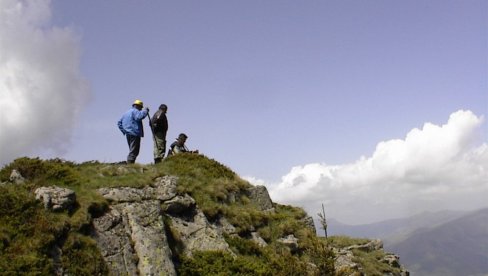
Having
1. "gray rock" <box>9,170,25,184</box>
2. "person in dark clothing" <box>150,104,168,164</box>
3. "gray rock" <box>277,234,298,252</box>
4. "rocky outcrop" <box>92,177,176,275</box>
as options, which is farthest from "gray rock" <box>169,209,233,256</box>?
"person in dark clothing" <box>150,104,168,164</box>

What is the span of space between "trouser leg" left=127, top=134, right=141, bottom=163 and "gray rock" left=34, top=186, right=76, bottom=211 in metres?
6.86

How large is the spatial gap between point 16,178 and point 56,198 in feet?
9.83

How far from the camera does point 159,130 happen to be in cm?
2362

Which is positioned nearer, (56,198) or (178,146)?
(56,198)

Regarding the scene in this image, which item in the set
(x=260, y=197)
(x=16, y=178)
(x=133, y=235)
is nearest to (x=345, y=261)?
(x=260, y=197)

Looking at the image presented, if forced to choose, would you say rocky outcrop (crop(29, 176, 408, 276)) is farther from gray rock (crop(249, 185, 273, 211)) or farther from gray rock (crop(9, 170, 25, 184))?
gray rock (crop(249, 185, 273, 211))

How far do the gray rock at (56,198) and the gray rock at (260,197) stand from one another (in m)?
11.2

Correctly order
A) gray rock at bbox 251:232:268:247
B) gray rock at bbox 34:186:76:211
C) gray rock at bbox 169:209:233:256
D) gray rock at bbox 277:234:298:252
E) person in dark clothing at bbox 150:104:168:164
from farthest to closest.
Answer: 1. person in dark clothing at bbox 150:104:168:164
2. gray rock at bbox 277:234:298:252
3. gray rock at bbox 251:232:268:247
4. gray rock at bbox 169:209:233:256
5. gray rock at bbox 34:186:76:211

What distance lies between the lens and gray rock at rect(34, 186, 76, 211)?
1425 centimetres

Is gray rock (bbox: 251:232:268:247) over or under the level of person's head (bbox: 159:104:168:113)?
under

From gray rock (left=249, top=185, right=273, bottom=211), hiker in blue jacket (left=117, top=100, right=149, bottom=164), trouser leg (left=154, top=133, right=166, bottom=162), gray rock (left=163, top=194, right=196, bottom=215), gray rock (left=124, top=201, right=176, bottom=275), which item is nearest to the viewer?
gray rock (left=124, top=201, right=176, bottom=275)

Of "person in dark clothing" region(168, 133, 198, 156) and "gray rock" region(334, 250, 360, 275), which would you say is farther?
"person in dark clothing" region(168, 133, 198, 156)

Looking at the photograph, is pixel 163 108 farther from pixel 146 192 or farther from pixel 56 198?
pixel 56 198

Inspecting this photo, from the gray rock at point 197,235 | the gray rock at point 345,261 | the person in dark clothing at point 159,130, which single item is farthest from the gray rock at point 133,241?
the gray rock at point 345,261
